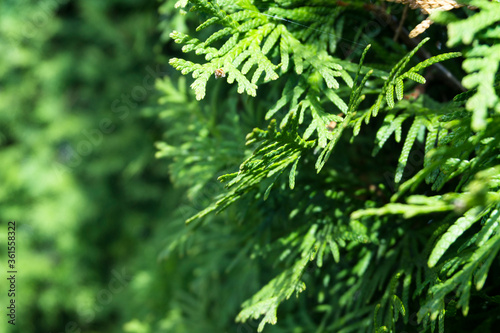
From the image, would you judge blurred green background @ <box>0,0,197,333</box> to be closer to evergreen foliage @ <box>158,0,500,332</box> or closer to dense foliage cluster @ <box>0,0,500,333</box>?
dense foliage cluster @ <box>0,0,500,333</box>

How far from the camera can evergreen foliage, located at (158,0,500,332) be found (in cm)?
81

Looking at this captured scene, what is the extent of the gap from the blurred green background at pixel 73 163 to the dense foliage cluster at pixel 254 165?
14 millimetres

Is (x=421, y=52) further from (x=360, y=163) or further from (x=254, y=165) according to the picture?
(x=254, y=165)

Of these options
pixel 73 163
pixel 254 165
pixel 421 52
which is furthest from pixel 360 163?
pixel 73 163

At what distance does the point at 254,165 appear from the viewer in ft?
3.10

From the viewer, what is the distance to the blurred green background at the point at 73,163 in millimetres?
2959

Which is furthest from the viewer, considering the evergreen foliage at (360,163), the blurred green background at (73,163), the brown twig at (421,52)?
the blurred green background at (73,163)

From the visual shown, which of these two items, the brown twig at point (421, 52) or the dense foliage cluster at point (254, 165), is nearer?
the dense foliage cluster at point (254, 165)

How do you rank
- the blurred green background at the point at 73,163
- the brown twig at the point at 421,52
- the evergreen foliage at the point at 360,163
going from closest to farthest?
the evergreen foliage at the point at 360,163 < the brown twig at the point at 421,52 < the blurred green background at the point at 73,163

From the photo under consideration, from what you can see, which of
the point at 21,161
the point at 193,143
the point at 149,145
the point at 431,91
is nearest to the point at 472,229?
the point at 431,91

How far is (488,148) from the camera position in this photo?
0.80 m

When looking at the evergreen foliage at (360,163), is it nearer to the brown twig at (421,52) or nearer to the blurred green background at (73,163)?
the brown twig at (421,52)

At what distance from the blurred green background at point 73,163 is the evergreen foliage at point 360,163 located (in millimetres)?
1626

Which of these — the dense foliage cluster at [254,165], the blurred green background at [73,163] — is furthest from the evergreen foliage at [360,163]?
the blurred green background at [73,163]
